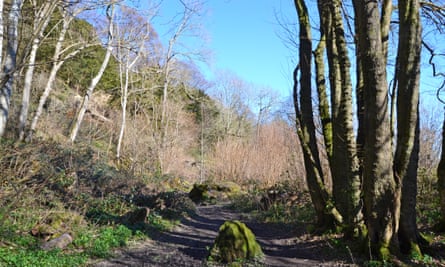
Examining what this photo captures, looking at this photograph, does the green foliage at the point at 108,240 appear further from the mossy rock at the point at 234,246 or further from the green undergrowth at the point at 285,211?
the green undergrowth at the point at 285,211

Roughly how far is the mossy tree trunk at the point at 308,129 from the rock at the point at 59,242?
4858 mm

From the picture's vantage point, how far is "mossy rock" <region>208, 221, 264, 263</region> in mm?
5281

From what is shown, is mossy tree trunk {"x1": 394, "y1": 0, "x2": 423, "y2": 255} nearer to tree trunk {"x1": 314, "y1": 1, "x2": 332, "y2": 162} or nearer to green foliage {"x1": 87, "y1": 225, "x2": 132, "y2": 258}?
tree trunk {"x1": 314, "y1": 1, "x2": 332, "y2": 162}

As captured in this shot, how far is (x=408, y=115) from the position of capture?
459cm

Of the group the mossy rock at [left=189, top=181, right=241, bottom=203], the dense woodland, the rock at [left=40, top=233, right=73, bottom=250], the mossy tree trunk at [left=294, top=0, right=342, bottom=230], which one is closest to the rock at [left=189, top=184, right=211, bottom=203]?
the mossy rock at [left=189, top=181, right=241, bottom=203]

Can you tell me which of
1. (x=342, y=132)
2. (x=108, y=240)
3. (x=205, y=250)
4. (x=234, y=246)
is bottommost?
(x=205, y=250)

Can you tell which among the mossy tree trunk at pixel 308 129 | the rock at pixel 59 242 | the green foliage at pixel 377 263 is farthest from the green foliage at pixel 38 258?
the mossy tree trunk at pixel 308 129

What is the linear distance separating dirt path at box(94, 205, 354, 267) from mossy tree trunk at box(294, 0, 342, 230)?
→ 0.66 meters

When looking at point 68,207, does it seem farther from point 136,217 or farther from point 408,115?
point 408,115

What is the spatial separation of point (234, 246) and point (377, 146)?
2705 mm

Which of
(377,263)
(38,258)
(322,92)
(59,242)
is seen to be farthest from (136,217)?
(377,263)

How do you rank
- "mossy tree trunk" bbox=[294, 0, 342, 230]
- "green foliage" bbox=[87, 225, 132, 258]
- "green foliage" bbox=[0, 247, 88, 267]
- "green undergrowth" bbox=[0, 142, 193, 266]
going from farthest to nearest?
"mossy tree trunk" bbox=[294, 0, 342, 230]
"green foliage" bbox=[87, 225, 132, 258]
"green undergrowth" bbox=[0, 142, 193, 266]
"green foliage" bbox=[0, 247, 88, 267]

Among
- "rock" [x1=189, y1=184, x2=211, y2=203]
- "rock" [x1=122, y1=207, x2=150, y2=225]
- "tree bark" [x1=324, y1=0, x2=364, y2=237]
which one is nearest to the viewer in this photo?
"tree bark" [x1=324, y1=0, x2=364, y2=237]

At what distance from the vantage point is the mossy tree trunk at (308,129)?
6855 millimetres
